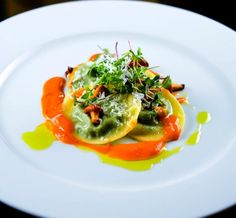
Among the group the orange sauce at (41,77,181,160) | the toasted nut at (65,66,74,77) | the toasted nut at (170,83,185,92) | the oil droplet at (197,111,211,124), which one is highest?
the toasted nut at (170,83,185,92)

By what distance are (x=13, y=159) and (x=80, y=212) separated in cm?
63

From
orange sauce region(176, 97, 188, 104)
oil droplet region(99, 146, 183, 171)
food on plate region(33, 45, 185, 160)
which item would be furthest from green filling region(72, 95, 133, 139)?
orange sauce region(176, 97, 188, 104)

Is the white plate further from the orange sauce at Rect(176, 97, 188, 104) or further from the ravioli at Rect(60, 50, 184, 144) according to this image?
the ravioli at Rect(60, 50, 184, 144)

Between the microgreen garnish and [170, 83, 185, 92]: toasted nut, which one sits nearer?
the microgreen garnish

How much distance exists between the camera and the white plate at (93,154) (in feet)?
8.33

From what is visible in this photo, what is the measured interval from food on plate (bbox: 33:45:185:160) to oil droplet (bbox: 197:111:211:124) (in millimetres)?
122

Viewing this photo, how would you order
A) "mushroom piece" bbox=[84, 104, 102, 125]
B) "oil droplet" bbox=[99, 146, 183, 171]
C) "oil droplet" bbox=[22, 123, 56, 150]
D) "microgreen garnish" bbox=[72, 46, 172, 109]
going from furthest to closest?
"microgreen garnish" bbox=[72, 46, 172, 109], "mushroom piece" bbox=[84, 104, 102, 125], "oil droplet" bbox=[22, 123, 56, 150], "oil droplet" bbox=[99, 146, 183, 171]

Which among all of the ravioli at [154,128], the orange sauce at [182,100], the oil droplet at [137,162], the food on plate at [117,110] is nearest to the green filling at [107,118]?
the food on plate at [117,110]

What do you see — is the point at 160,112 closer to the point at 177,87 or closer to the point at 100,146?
the point at 177,87

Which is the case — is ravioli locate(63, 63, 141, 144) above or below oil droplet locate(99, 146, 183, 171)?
above

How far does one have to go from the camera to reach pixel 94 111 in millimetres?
3145

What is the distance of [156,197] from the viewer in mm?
2588

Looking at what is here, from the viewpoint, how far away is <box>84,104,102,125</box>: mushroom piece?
312 cm

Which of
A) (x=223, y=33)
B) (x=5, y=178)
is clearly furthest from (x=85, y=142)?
(x=223, y=33)
